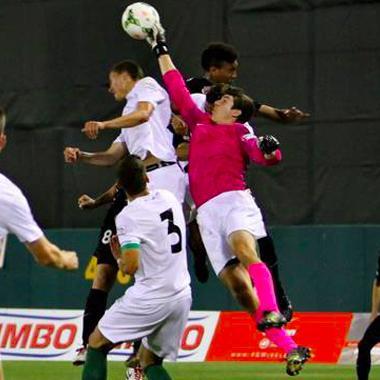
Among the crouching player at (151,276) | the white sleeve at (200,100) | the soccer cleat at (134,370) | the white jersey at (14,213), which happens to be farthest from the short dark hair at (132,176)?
the white sleeve at (200,100)

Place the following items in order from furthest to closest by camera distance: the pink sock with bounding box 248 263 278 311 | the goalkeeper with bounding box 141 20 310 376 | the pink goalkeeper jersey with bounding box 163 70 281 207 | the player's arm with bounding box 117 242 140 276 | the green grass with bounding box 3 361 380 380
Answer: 1. the green grass with bounding box 3 361 380 380
2. the pink goalkeeper jersey with bounding box 163 70 281 207
3. the goalkeeper with bounding box 141 20 310 376
4. the pink sock with bounding box 248 263 278 311
5. the player's arm with bounding box 117 242 140 276

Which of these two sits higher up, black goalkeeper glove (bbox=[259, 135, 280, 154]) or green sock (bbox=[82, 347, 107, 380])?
black goalkeeper glove (bbox=[259, 135, 280, 154])

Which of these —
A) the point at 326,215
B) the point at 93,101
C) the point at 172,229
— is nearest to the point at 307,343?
the point at 326,215

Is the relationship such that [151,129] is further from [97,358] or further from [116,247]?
[97,358]

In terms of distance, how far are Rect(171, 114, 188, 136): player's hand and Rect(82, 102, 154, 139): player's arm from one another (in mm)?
400

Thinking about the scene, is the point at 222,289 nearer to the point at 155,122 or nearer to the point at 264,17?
the point at 264,17

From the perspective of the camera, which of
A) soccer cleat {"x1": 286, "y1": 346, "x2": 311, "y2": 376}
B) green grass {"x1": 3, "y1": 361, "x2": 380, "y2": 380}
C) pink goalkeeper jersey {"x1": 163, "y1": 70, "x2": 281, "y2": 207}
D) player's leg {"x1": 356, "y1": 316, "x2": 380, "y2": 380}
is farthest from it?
green grass {"x1": 3, "y1": 361, "x2": 380, "y2": 380}

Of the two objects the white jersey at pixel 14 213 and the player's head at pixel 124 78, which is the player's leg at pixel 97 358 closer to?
the white jersey at pixel 14 213

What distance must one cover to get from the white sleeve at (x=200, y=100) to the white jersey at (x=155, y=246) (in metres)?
2.10

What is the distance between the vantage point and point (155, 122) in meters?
10.9

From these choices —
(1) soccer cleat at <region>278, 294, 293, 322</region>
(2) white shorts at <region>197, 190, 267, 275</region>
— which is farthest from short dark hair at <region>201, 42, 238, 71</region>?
(1) soccer cleat at <region>278, 294, 293, 322</region>

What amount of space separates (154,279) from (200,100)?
2.56 metres

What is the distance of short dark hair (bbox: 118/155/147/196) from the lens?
8719 millimetres

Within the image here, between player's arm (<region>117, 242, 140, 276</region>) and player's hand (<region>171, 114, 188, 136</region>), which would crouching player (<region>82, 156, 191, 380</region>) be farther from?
player's hand (<region>171, 114, 188, 136</region>)
